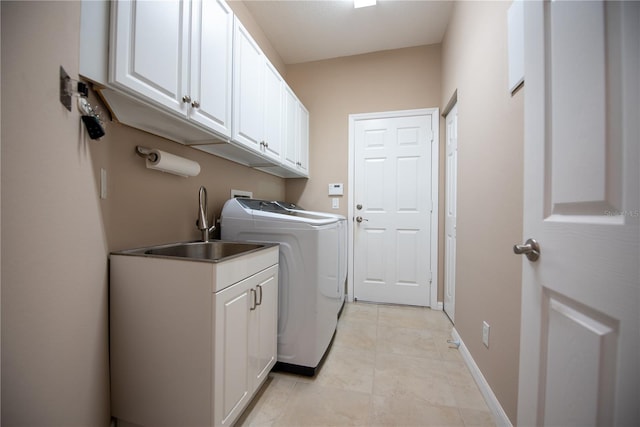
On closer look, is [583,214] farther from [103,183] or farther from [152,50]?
[103,183]

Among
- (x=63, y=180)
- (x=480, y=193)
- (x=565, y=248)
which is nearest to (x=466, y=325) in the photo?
(x=480, y=193)

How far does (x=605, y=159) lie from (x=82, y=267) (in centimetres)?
154

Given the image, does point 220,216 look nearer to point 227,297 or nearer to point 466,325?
point 227,297

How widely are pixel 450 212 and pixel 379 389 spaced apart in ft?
5.61

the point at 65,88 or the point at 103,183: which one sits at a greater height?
the point at 65,88

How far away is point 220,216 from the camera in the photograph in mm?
1842

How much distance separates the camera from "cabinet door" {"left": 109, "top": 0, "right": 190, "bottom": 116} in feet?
2.81

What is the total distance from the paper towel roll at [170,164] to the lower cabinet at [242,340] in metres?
0.71

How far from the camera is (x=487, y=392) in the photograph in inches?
52.4

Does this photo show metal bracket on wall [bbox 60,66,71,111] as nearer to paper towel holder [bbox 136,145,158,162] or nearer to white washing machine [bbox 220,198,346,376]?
paper towel holder [bbox 136,145,158,162]

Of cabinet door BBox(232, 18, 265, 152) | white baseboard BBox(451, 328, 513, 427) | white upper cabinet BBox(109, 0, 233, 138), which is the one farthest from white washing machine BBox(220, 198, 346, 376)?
white baseboard BBox(451, 328, 513, 427)

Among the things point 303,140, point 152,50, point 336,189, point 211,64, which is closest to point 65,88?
point 152,50

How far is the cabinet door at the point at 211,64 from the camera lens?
1173mm

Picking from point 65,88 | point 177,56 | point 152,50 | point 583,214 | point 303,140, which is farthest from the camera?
point 303,140
